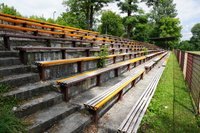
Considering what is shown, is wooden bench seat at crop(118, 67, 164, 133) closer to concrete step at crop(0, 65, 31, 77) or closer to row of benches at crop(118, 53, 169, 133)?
row of benches at crop(118, 53, 169, 133)

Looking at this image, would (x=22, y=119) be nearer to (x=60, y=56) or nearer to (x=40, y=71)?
(x=40, y=71)

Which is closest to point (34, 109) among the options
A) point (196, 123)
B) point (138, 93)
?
point (138, 93)

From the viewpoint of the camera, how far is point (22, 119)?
2141 mm

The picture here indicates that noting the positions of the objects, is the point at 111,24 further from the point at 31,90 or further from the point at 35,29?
the point at 31,90

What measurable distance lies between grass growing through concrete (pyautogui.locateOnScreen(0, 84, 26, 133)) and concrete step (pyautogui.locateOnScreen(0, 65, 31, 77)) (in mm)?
589

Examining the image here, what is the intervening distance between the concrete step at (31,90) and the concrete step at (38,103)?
0.30 ft

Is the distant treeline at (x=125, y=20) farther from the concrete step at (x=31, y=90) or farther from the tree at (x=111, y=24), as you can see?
the concrete step at (x=31, y=90)

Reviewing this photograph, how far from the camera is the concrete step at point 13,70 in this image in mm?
2658

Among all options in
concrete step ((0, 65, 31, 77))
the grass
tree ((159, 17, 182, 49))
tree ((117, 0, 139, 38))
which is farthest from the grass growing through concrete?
tree ((159, 17, 182, 49))

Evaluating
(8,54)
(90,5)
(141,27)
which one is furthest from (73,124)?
(141,27)

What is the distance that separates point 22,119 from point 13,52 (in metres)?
1.58

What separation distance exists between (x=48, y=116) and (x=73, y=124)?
14.1 inches

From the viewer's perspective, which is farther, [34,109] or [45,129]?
[34,109]

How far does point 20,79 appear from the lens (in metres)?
2.67
